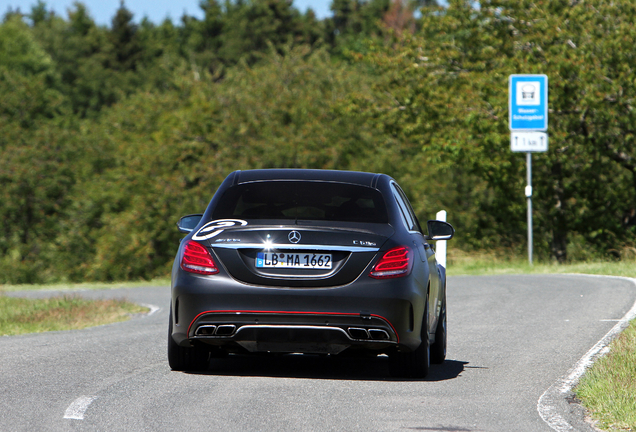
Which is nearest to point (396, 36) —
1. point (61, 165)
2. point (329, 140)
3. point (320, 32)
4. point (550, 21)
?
point (550, 21)

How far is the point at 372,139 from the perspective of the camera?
4069 cm

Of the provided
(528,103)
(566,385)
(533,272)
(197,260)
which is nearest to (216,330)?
(197,260)

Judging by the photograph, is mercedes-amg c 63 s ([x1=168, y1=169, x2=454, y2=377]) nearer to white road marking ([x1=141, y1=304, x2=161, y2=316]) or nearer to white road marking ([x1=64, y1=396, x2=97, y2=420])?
white road marking ([x1=64, y1=396, x2=97, y2=420])

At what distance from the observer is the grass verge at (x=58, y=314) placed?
12.6 meters

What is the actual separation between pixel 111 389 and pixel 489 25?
893 inches

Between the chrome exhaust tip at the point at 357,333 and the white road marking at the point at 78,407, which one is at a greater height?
the chrome exhaust tip at the point at 357,333

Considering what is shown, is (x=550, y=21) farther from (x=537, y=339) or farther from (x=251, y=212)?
(x=251, y=212)

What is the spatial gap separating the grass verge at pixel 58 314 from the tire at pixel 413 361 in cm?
586

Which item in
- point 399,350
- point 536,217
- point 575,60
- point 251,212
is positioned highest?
point 575,60

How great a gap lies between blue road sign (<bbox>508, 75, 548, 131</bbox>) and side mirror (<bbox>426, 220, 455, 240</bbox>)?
14.8 m

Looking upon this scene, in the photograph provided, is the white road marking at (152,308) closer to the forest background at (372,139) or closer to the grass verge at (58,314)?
the grass verge at (58,314)

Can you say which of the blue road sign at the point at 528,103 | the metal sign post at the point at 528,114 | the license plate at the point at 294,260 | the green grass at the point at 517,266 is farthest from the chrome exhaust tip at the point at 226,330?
the blue road sign at the point at 528,103

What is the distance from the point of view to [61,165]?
49656 millimetres

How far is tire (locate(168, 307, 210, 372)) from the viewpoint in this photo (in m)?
7.48
